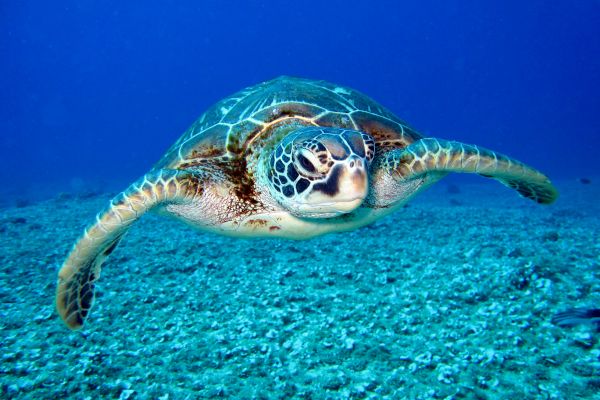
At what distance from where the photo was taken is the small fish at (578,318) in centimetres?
265

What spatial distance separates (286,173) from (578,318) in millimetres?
2671

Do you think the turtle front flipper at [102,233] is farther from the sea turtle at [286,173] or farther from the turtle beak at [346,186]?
the turtle beak at [346,186]

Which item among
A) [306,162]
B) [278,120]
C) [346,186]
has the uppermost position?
[278,120]

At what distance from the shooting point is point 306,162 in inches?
88.6

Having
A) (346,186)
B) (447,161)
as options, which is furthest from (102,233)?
(447,161)

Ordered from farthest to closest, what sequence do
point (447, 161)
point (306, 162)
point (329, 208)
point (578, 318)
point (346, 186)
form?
point (447, 161) → point (578, 318) → point (329, 208) → point (306, 162) → point (346, 186)

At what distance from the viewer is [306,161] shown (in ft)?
7.37

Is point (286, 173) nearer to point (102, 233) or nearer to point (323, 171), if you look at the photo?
point (323, 171)

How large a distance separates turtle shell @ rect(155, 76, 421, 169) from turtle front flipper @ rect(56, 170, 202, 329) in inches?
20.4

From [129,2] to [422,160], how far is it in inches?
4907

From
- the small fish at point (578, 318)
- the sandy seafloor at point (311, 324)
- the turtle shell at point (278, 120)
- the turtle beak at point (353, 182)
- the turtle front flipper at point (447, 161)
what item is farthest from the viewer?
the turtle shell at point (278, 120)

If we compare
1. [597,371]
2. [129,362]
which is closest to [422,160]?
[597,371]

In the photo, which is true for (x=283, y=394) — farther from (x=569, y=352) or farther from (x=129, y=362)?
(x=569, y=352)

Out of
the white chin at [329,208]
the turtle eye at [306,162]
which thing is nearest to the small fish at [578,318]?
the white chin at [329,208]
